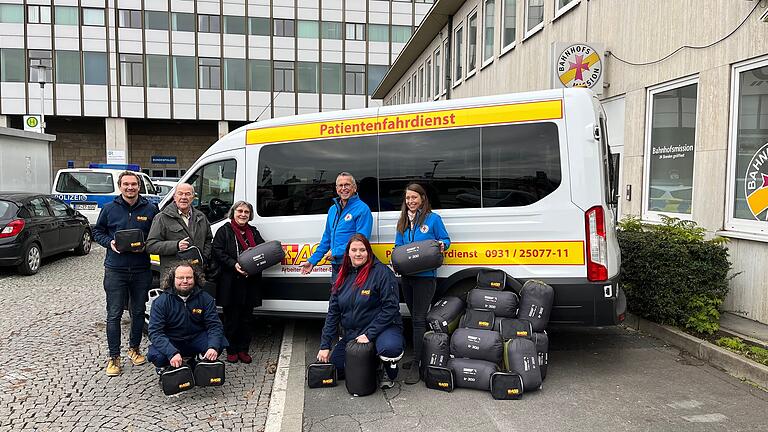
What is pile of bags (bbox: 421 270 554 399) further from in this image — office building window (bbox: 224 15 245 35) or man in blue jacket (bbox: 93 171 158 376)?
office building window (bbox: 224 15 245 35)

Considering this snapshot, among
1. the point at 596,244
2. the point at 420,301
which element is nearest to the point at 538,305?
the point at 596,244

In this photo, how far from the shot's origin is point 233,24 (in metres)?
39.3

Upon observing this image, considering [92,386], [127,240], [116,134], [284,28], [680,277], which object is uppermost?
[284,28]

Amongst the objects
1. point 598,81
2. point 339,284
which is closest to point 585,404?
point 339,284

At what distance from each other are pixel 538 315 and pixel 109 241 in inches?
150

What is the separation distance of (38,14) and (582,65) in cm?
3981

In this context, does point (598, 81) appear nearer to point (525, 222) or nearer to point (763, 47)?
point (763, 47)

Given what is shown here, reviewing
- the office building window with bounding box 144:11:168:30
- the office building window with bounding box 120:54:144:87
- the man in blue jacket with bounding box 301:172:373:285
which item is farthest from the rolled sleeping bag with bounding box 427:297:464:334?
the office building window with bounding box 144:11:168:30

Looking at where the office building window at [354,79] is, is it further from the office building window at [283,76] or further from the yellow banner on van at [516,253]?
the yellow banner on van at [516,253]

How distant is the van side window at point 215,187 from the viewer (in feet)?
20.1

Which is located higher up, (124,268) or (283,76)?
(283,76)

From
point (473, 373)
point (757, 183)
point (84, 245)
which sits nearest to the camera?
point (473, 373)

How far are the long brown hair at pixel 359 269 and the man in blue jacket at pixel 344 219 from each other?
27 cm

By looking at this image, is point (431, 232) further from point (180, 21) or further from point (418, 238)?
point (180, 21)
